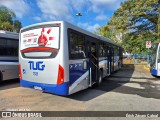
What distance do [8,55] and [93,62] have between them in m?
4.84

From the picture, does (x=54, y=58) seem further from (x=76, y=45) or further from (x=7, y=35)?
(x=7, y=35)

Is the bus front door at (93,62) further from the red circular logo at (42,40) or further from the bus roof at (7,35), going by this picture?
the bus roof at (7,35)

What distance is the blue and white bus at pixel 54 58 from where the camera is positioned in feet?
23.6

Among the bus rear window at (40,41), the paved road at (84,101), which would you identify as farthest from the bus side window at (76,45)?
the paved road at (84,101)

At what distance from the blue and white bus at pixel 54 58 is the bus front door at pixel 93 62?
1.80 ft

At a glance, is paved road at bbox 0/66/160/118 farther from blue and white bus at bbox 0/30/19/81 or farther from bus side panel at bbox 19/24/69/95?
blue and white bus at bbox 0/30/19/81

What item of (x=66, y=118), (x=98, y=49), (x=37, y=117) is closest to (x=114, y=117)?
(x=66, y=118)

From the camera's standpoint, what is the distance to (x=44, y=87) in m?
7.58

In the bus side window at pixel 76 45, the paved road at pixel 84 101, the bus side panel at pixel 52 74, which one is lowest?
the paved road at pixel 84 101

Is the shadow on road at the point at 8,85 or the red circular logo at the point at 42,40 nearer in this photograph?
the red circular logo at the point at 42,40

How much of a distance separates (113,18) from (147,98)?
21.6 meters

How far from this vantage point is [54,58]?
725 centimetres

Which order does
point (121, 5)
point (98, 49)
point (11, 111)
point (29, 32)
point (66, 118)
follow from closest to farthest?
point (66, 118)
point (11, 111)
point (29, 32)
point (98, 49)
point (121, 5)

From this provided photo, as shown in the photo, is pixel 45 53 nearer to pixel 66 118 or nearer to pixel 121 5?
pixel 66 118
